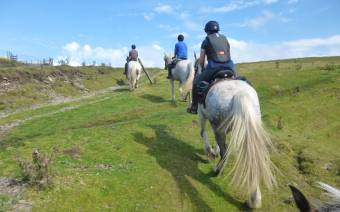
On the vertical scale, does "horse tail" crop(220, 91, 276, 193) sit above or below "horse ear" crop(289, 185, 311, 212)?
below

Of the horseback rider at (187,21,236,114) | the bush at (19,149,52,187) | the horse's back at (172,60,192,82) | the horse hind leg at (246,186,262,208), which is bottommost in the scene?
the horse hind leg at (246,186,262,208)

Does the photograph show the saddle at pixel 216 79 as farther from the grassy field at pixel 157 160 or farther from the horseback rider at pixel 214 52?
the grassy field at pixel 157 160

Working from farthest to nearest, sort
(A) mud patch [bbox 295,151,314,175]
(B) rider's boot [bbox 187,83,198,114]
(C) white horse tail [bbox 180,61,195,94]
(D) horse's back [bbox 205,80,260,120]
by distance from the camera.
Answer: (C) white horse tail [bbox 180,61,195,94] → (A) mud patch [bbox 295,151,314,175] → (B) rider's boot [bbox 187,83,198,114] → (D) horse's back [bbox 205,80,260,120]

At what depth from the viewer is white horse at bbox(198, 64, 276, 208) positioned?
388 inches

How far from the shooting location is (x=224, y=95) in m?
11.3

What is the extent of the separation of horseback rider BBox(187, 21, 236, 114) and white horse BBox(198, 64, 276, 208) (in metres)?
1.38

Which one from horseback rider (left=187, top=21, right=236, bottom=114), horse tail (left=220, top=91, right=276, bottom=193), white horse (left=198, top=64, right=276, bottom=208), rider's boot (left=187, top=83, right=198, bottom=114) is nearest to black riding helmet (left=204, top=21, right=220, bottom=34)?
horseback rider (left=187, top=21, right=236, bottom=114)

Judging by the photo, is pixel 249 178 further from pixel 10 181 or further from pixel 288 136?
pixel 288 136

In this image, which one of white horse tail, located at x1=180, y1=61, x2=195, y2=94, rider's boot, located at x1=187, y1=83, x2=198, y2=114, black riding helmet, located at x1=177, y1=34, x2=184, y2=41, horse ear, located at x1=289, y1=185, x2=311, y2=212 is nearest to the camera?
horse ear, located at x1=289, y1=185, x2=311, y2=212

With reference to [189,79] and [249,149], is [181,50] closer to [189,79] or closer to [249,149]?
[189,79]

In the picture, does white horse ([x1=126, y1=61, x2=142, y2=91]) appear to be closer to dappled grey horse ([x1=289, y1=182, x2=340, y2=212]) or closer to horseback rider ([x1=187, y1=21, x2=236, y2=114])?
horseback rider ([x1=187, y1=21, x2=236, y2=114])

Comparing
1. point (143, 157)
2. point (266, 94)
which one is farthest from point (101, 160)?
point (266, 94)

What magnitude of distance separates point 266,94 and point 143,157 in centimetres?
1621

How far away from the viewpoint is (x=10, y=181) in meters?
12.0
